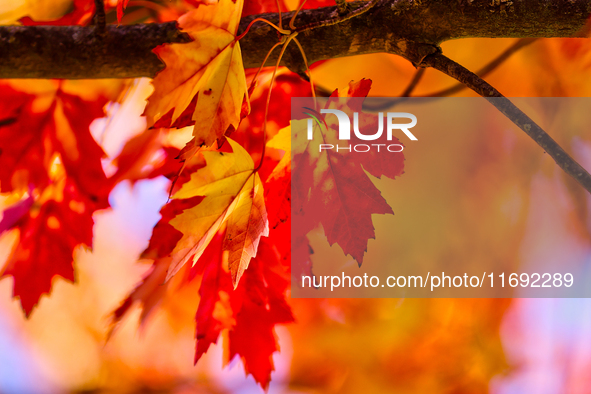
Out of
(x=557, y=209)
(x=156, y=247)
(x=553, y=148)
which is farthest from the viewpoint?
(x=557, y=209)

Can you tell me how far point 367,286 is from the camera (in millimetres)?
480

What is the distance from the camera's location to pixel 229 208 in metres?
0.20

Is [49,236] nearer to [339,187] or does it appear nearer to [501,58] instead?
[339,187]

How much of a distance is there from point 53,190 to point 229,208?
30 cm

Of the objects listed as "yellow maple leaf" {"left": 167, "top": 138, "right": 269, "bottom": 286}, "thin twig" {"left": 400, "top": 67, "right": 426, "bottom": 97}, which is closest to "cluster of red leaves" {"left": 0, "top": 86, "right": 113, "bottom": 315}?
"yellow maple leaf" {"left": 167, "top": 138, "right": 269, "bottom": 286}

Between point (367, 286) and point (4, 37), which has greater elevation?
point (4, 37)

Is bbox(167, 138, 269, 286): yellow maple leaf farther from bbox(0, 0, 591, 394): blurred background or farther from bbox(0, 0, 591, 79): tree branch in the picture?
bbox(0, 0, 591, 394): blurred background

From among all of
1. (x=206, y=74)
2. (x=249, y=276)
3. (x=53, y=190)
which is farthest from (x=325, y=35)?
(x=53, y=190)

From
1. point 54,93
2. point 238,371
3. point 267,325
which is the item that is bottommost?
point 238,371

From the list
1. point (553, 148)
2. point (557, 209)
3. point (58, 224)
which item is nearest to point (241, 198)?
point (553, 148)

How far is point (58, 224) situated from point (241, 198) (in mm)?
298

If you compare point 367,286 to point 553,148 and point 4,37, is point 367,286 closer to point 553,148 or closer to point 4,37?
point 553,148

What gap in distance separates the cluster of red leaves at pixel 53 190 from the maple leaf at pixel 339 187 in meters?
0.27

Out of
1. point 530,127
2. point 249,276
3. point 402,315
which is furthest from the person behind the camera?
point 402,315
